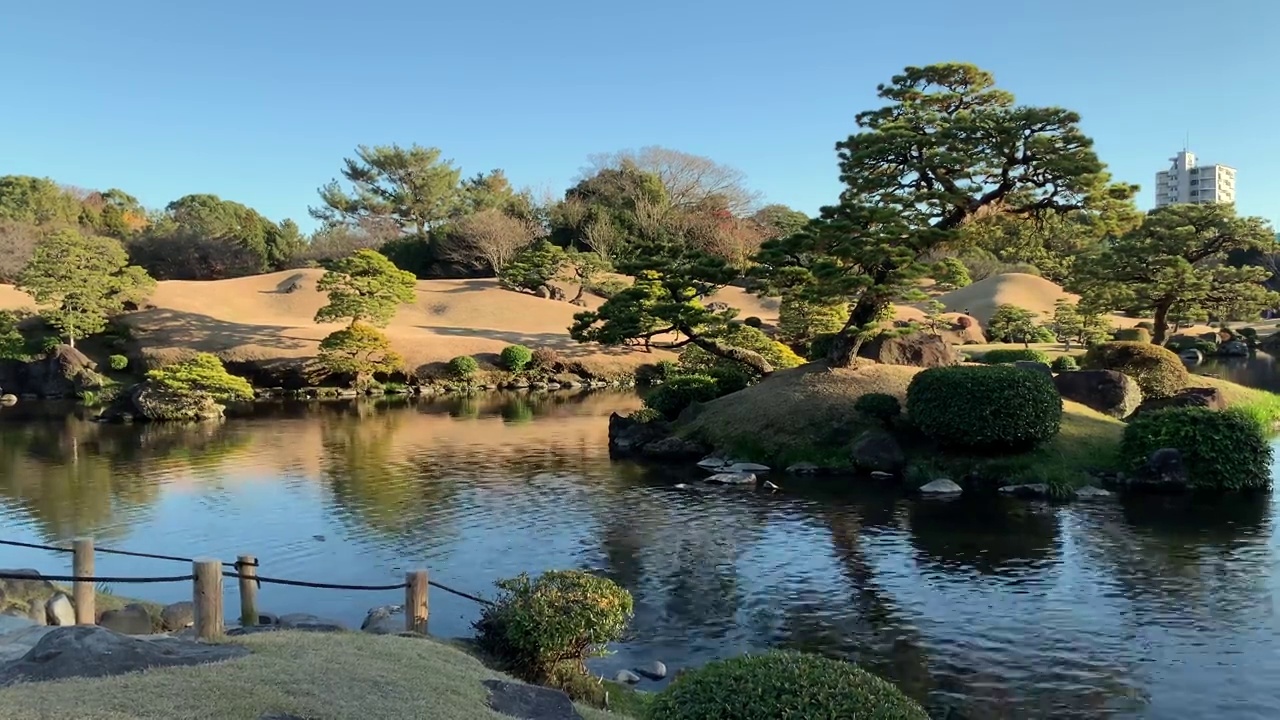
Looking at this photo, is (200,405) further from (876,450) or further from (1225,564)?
(1225,564)

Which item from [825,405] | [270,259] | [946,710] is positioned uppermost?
[270,259]

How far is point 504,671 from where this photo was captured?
6996mm

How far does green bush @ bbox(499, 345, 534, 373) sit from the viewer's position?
3719cm

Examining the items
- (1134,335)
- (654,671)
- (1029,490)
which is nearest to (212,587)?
(654,671)

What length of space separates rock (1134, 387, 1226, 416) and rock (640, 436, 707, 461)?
923cm

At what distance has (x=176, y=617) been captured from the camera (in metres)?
8.49

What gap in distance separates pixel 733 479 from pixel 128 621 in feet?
33.7

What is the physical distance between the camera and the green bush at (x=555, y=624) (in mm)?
7004

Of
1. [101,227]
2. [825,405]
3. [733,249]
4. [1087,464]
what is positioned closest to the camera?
[1087,464]

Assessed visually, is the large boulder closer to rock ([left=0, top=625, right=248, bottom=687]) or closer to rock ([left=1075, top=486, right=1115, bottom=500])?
rock ([left=1075, top=486, right=1115, bottom=500])

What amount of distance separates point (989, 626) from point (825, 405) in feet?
31.0

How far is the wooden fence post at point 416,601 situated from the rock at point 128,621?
268cm

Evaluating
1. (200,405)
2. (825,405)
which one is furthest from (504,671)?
(200,405)

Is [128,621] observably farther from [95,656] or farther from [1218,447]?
[1218,447]
